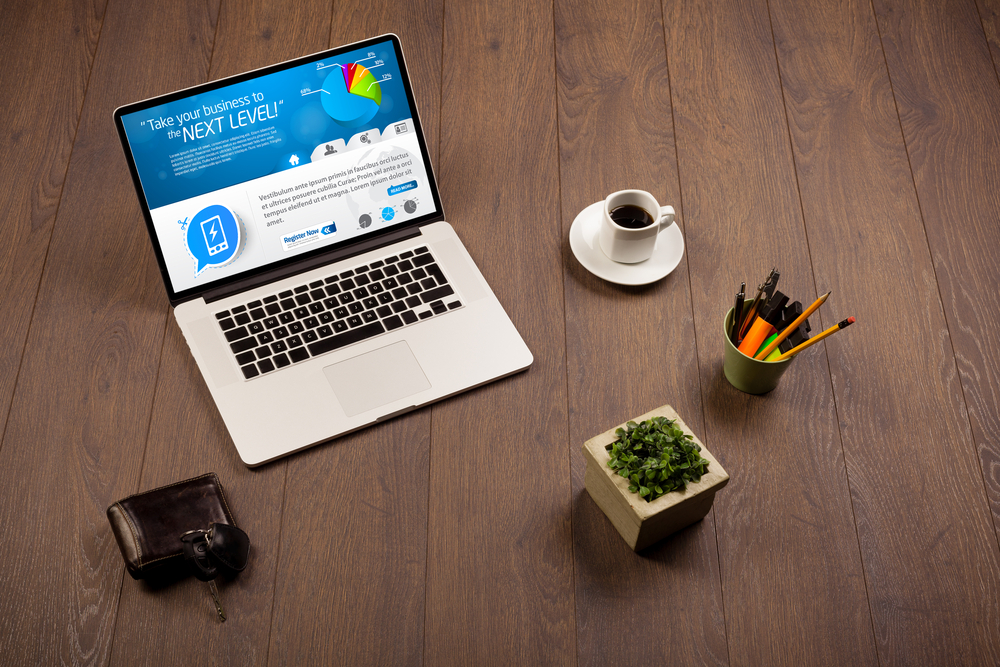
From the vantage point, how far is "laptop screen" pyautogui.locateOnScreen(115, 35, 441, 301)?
3.61ft

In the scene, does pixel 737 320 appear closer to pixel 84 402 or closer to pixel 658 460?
pixel 658 460

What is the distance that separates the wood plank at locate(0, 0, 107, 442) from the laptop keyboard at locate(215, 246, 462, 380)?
→ 36 centimetres

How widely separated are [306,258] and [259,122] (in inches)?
8.4

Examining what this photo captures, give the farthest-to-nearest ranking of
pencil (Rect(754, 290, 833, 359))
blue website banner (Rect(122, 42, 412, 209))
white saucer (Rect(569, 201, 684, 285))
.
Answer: white saucer (Rect(569, 201, 684, 285)), blue website banner (Rect(122, 42, 412, 209)), pencil (Rect(754, 290, 833, 359))

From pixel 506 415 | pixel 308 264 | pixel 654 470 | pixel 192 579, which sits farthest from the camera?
pixel 308 264

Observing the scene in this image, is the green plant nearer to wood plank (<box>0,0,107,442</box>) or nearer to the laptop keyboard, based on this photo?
the laptop keyboard

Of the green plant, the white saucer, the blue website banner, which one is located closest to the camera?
the green plant

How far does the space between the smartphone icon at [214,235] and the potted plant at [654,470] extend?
631 millimetres

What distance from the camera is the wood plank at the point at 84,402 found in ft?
3.15

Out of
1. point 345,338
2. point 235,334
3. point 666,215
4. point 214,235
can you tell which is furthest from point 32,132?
point 666,215

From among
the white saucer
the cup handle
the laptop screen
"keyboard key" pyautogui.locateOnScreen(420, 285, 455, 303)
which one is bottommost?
the white saucer

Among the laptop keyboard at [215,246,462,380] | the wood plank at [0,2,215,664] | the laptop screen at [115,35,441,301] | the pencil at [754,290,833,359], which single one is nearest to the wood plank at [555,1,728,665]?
the pencil at [754,290,833,359]

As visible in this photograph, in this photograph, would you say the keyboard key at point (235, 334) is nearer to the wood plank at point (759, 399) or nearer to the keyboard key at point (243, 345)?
the keyboard key at point (243, 345)

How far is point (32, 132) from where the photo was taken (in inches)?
56.0
